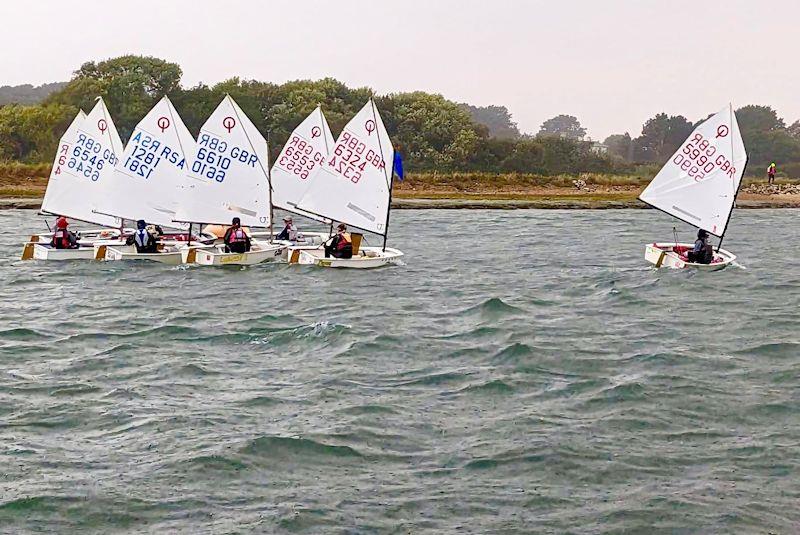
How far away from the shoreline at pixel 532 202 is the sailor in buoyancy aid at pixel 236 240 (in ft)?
92.7

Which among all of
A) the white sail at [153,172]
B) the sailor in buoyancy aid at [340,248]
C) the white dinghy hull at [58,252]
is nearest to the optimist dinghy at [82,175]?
the white sail at [153,172]

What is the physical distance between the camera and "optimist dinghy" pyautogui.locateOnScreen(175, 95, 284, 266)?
36594 millimetres

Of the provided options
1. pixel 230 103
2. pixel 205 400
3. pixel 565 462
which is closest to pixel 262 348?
pixel 205 400

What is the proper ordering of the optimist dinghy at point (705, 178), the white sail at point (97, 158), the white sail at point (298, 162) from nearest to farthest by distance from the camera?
1. the optimist dinghy at point (705, 178)
2. the white sail at point (97, 158)
3. the white sail at point (298, 162)

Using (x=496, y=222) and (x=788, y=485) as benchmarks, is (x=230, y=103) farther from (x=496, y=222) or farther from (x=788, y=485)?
(x=788, y=485)

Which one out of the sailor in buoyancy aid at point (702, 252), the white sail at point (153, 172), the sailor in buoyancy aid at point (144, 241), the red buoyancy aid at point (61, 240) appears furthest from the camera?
the white sail at point (153, 172)

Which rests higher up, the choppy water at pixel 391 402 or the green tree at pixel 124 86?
the green tree at pixel 124 86

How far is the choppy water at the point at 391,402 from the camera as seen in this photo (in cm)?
1399

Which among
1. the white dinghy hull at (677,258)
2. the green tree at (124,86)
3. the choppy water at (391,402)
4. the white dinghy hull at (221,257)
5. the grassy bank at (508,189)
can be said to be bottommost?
the choppy water at (391,402)

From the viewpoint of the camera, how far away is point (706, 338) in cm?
2498

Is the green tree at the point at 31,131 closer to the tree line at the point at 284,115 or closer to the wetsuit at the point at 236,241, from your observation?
the tree line at the point at 284,115

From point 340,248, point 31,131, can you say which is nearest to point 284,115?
point 31,131

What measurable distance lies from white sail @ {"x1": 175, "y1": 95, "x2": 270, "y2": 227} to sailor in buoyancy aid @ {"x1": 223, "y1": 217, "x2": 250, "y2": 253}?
224 cm

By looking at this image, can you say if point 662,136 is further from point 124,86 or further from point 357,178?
point 357,178
